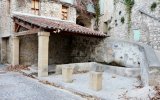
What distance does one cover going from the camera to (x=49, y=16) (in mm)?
17578

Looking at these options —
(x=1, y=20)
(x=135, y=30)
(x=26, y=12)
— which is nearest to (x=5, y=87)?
(x=26, y=12)

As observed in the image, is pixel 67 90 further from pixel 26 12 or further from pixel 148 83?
pixel 26 12

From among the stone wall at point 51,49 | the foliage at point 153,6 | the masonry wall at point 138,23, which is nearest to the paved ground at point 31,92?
the stone wall at point 51,49

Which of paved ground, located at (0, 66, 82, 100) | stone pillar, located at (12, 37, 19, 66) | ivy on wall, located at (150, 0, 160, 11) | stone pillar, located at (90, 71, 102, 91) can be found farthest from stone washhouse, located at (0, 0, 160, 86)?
stone pillar, located at (90, 71, 102, 91)

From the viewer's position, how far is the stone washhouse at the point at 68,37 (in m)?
13.7

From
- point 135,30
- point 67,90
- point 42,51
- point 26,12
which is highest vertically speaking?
point 26,12

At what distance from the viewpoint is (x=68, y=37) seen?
18.5 m

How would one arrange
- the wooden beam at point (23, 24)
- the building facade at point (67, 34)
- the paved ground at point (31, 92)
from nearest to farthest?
the paved ground at point (31, 92)
the wooden beam at point (23, 24)
the building facade at point (67, 34)

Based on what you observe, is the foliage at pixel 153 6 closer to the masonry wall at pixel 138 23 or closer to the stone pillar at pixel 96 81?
the masonry wall at pixel 138 23

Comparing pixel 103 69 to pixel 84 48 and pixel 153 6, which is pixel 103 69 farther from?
pixel 153 6

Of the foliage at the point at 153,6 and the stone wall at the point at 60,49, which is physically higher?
the foliage at the point at 153,6

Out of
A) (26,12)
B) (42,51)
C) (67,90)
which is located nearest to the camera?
(67,90)

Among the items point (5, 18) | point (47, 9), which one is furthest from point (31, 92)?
point (5, 18)

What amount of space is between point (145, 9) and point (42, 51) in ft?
27.8
